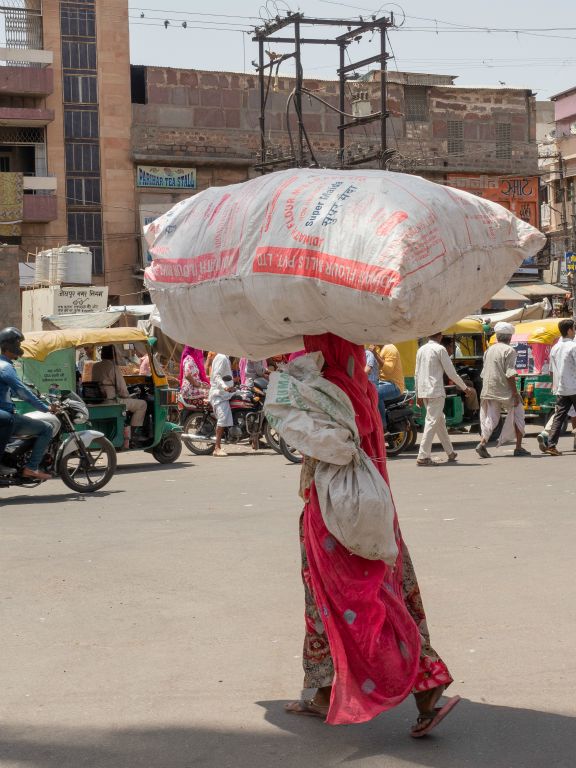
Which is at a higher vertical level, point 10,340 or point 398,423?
point 10,340

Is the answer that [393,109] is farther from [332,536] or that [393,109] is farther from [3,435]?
[332,536]

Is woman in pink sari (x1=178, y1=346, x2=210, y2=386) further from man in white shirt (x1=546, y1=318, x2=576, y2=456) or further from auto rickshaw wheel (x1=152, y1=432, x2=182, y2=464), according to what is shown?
man in white shirt (x1=546, y1=318, x2=576, y2=456)

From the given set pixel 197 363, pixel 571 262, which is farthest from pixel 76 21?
pixel 197 363

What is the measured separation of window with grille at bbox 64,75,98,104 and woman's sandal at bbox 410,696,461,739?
41.5 meters

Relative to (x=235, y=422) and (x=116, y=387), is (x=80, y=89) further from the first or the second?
(x=116, y=387)

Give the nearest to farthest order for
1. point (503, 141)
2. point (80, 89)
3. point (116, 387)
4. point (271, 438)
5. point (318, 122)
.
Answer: point (116, 387) → point (271, 438) → point (80, 89) → point (318, 122) → point (503, 141)

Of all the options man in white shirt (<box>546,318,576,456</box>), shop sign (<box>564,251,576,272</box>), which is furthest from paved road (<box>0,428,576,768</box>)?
shop sign (<box>564,251,576,272</box>)

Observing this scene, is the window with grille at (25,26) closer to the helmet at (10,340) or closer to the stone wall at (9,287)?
the stone wall at (9,287)

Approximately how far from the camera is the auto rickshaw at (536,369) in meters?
18.3

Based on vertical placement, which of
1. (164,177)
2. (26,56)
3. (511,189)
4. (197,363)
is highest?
(26,56)

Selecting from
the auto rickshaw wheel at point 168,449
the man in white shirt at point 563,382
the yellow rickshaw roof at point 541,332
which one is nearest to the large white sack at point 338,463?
the man in white shirt at point 563,382

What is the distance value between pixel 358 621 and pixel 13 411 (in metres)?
Result: 8.10

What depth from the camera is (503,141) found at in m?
48.6

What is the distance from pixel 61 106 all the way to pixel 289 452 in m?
31.3
